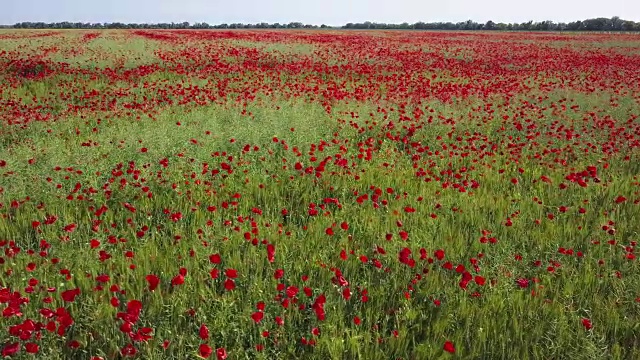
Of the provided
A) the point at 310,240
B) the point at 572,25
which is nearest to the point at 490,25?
the point at 572,25

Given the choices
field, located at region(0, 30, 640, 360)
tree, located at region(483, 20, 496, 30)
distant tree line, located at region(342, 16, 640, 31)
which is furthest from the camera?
tree, located at region(483, 20, 496, 30)

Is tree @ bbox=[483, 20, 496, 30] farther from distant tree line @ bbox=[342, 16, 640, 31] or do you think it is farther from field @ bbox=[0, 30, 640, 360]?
field @ bbox=[0, 30, 640, 360]

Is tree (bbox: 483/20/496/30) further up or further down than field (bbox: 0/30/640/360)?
further up

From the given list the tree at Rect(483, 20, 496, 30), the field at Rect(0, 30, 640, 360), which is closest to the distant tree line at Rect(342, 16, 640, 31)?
the tree at Rect(483, 20, 496, 30)

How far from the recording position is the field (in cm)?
262

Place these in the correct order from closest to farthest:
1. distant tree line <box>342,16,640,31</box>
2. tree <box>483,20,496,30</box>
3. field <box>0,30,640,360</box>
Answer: field <box>0,30,640,360</box> → distant tree line <box>342,16,640,31</box> → tree <box>483,20,496,30</box>

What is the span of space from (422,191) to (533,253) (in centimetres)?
155

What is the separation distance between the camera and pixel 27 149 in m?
6.05

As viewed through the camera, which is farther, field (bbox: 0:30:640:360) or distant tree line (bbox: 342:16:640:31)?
distant tree line (bbox: 342:16:640:31)

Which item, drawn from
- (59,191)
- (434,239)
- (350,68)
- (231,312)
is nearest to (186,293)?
(231,312)

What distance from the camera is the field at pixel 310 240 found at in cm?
262

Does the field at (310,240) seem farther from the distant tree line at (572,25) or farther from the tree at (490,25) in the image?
the tree at (490,25)

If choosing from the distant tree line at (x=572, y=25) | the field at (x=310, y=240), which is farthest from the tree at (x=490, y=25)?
the field at (x=310, y=240)

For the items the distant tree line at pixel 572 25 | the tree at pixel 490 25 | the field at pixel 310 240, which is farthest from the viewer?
the tree at pixel 490 25
